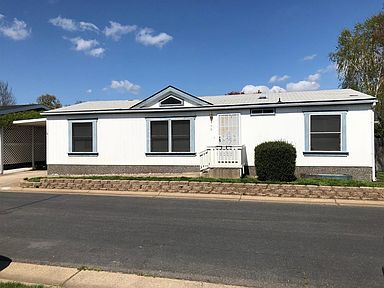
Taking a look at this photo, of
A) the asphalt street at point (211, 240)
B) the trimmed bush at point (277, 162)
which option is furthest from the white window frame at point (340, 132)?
the asphalt street at point (211, 240)

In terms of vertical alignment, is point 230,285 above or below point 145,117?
below

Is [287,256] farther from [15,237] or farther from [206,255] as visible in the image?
[15,237]

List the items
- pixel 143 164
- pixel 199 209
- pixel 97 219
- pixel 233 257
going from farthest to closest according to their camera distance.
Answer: pixel 143 164 → pixel 199 209 → pixel 97 219 → pixel 233 257

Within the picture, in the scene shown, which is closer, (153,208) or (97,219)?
(97,219)

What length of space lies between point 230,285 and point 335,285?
1.35 metres

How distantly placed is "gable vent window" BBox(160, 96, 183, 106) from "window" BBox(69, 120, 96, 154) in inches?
144

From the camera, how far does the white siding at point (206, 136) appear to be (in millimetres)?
13289

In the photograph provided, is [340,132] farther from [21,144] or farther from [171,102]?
[21,144]

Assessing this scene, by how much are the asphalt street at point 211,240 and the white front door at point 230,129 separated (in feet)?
16.6

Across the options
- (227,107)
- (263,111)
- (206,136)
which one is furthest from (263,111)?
(206,136)

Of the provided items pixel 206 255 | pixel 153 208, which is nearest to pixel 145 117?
pixel 153 208

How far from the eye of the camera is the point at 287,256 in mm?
5477

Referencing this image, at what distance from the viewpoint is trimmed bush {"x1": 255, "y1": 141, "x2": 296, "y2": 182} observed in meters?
12.4

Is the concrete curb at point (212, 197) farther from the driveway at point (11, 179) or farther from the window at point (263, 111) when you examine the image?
the window at point (263, 111)
